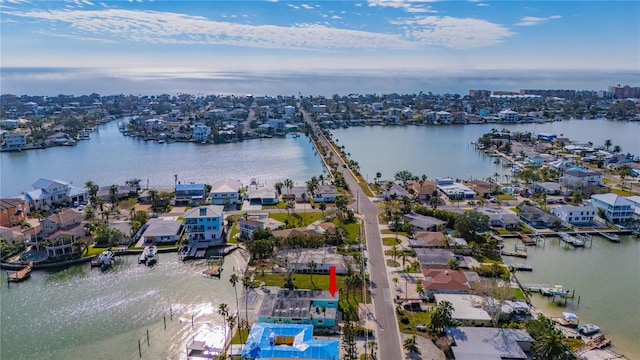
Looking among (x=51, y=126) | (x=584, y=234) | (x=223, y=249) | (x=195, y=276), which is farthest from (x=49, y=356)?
(x=51, y=126)

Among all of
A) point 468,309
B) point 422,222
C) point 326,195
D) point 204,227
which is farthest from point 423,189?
point 204,227

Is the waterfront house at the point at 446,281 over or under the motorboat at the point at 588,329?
over

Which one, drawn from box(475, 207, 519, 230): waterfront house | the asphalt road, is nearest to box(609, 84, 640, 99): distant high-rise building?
box(475, 207, 519, 230): waterfront house

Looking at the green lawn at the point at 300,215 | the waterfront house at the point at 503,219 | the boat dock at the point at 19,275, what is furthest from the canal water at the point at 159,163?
the waterfront house at the point at 503,219

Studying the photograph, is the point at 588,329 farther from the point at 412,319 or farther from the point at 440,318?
the point at 412,319

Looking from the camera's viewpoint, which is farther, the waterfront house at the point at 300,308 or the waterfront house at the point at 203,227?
the waterfront house at the point at 203,227

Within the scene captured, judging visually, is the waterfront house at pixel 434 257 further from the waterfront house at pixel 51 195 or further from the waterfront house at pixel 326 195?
the waterfront house at pixel 51 195
